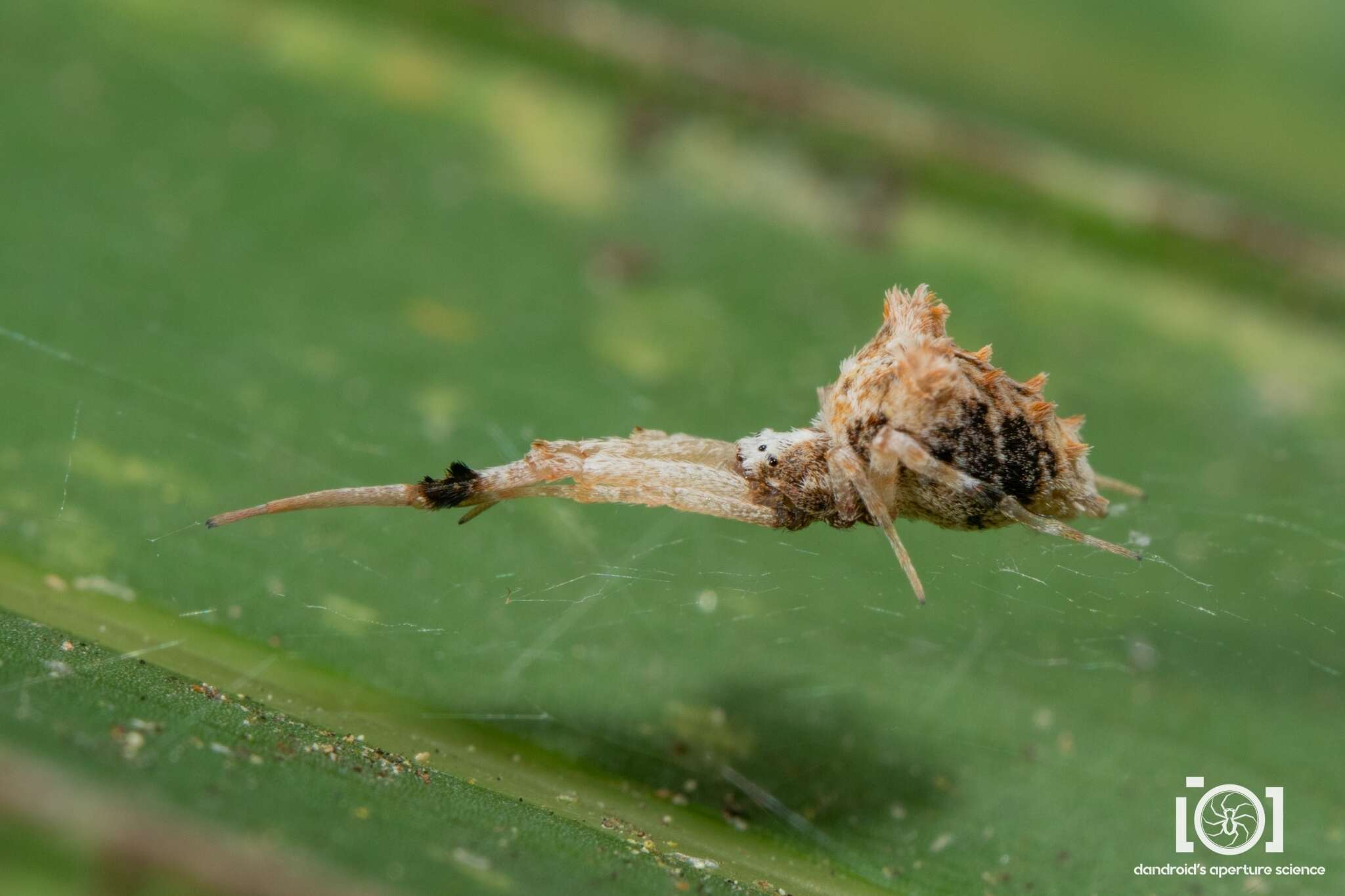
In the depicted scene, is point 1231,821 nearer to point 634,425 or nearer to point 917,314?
point 917,314

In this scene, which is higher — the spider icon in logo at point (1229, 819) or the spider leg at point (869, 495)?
the spider leg at point (869, 495)

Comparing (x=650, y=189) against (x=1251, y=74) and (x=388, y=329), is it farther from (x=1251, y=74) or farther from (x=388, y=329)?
(x=1251, y=74)

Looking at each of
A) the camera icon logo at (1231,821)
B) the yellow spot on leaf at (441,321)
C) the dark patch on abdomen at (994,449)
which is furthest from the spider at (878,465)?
the yellow spot on leaf at (441,321)

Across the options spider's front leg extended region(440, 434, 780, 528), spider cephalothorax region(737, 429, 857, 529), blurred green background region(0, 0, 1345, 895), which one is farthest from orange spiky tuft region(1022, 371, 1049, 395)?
spider's front leg extended region(440, 434, 780, 528)

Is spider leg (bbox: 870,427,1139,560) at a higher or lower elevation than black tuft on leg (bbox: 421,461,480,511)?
higher

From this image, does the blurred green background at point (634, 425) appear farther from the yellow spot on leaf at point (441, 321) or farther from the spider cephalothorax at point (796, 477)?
the spider cephalothorax at point (796, 477)

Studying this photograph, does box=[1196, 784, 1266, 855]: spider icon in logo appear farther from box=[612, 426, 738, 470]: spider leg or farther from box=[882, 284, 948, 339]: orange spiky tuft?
box=[612, 426, 738, 470]: spider leg
